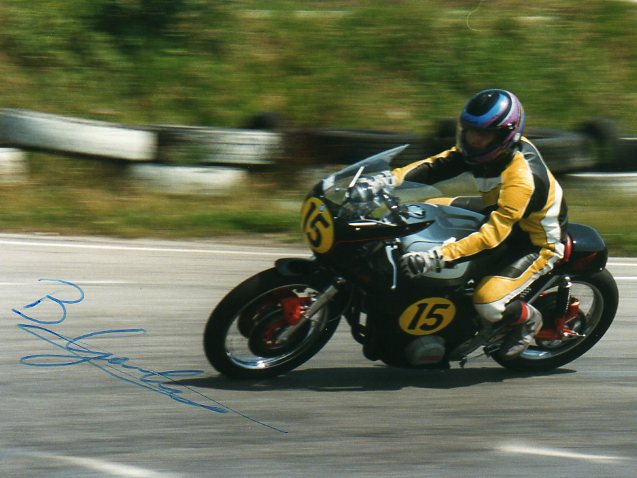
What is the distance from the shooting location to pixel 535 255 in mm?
5203

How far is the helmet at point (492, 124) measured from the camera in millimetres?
4824

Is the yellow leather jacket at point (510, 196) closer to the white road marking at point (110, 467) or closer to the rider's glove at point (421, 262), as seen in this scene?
the rider's glove at point (421, 262)

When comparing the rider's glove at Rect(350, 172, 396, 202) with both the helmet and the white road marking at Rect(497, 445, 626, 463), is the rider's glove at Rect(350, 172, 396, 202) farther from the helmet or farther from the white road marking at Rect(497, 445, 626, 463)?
the white road marking at Rect(497, 445, 626, 463)

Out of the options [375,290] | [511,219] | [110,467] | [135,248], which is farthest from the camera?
[135,248]

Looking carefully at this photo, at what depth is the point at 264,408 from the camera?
4.98 meters

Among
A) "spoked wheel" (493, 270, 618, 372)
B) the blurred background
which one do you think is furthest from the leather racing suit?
the blurred background

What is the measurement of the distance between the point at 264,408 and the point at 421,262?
1122mm

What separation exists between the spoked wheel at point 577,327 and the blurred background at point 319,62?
510cm

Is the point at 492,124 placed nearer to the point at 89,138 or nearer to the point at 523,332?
the point at 523,332

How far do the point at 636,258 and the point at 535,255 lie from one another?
347 cm

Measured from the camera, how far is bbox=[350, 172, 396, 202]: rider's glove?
4.74 m

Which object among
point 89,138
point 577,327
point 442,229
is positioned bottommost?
point 89,138

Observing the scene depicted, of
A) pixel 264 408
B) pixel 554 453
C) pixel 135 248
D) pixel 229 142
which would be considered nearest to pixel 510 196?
pixel 554 453
